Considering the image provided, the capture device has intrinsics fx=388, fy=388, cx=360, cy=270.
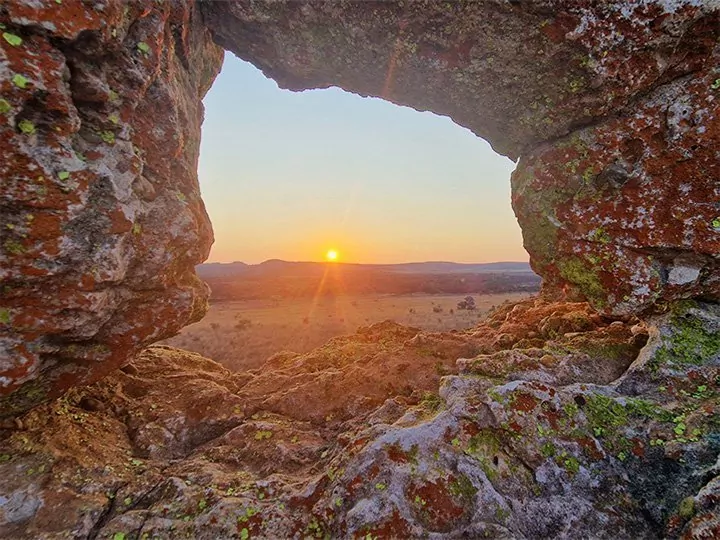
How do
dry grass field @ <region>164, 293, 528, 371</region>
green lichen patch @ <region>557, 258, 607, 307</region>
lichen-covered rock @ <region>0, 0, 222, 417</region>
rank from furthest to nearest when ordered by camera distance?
dry grass field @ <region>164, 293, 528, 371</region>, green lichen patch @ <region>557, 258, 607, 307</region>, lichen-covered rock @ <region>0, 0, 222, 417</region>

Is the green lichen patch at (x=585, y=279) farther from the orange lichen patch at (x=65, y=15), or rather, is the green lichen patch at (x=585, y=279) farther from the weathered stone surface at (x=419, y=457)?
the orange lichen patch at (x=65, y=15)

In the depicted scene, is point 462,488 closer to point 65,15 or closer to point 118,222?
point 118,222

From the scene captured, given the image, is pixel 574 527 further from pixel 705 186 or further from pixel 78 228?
pixel 78 228

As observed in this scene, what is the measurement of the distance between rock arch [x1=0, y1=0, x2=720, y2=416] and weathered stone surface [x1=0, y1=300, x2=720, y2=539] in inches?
39.2

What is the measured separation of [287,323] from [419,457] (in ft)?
60.4

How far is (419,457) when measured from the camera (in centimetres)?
513

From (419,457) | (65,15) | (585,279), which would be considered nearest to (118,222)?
(65,15)

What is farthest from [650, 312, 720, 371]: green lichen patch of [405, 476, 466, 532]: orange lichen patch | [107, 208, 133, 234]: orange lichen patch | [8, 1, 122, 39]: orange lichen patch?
[8, 1, 122, 39]: orange lichen patch

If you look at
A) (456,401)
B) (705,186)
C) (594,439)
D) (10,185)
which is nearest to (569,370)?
(594,439)

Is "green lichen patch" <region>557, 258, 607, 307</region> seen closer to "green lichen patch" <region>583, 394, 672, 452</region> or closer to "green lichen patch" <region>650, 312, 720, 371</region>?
"green lichen patch" <region>650, 312, 720, 371</region>

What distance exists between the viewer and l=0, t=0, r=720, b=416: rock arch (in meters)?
4.83

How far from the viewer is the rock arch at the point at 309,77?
4828 mm

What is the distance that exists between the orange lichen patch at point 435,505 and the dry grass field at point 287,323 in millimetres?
10685

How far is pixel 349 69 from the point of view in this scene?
868 centimetres
